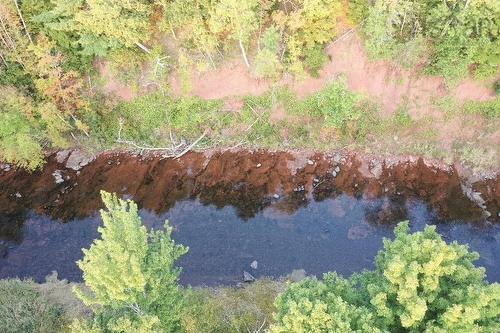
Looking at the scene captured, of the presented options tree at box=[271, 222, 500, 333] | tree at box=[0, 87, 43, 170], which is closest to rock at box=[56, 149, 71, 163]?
tree at box=[0, 87, 43, 170]

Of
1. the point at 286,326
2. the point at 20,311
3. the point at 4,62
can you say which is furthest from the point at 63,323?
the point at 4,62

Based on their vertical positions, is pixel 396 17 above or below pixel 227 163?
above

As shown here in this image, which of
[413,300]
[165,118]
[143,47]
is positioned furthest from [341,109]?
[413,300]

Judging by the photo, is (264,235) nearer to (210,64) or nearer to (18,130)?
(210,64)

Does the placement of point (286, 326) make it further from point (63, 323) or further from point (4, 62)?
point (4, 62)

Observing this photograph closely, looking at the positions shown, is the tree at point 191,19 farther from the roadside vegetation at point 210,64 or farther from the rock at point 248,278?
the rock at point 248,278

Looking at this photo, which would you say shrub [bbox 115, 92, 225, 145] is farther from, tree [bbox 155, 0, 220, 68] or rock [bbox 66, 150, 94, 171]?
tree [bbox 155, 0, 220, 68]

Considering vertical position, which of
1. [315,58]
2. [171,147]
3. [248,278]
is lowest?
[248,278]
